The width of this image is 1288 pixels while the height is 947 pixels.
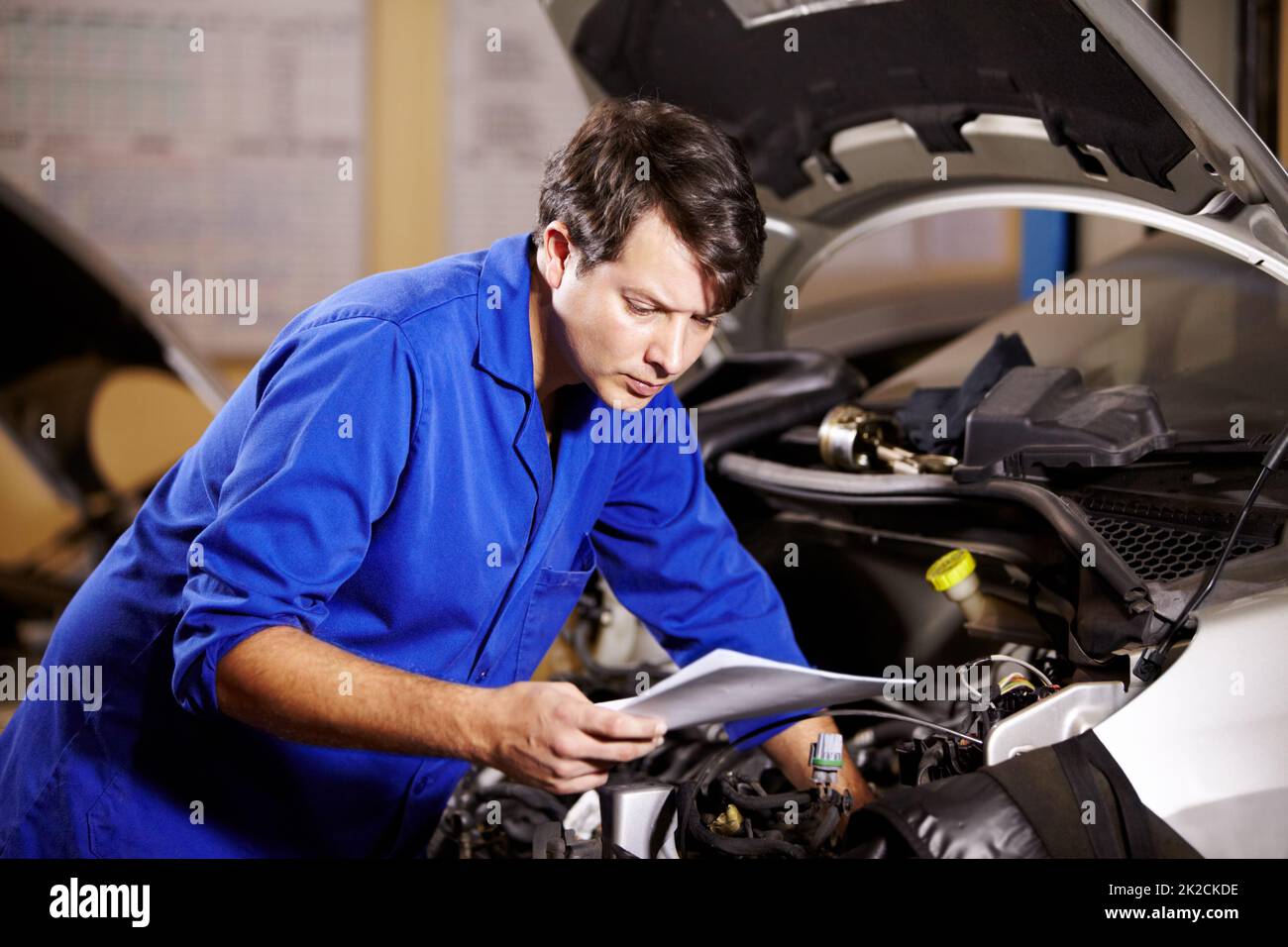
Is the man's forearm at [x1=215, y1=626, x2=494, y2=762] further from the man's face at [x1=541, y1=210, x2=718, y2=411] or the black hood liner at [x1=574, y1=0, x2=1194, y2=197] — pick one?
the black hood liner at [x1=574, y1=0, x2=1194, y2=197]

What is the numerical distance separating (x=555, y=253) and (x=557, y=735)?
51 cm

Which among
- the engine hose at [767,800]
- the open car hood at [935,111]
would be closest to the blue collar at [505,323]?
the engine hose at [767,800]

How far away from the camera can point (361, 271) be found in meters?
4.20

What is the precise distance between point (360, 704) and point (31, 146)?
13.5 ft

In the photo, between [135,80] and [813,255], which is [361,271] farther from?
[813,255]

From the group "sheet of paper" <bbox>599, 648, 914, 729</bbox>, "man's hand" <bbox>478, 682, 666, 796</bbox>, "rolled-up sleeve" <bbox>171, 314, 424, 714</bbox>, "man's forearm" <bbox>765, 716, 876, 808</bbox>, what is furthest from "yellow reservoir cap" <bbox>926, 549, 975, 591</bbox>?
"rolled-up sleeve" <bbox>171, 314, 424, 714</bbox>

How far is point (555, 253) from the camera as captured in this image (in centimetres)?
115

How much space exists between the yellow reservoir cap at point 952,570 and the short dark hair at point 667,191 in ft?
1.22

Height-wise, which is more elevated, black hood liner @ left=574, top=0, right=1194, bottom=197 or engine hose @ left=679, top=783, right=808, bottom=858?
black hood liner @ left=574, top=0, right=1194, bottom=197

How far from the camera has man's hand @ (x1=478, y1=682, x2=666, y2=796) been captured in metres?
0.86

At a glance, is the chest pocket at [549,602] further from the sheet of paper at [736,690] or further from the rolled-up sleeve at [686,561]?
the sheet of paper at [736,690]

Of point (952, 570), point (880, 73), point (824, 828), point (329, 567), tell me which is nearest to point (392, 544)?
point (329, 567)

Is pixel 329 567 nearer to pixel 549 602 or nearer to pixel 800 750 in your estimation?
pixel 549 602
